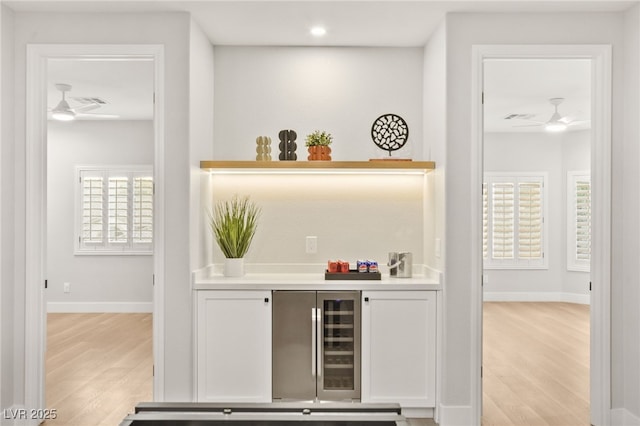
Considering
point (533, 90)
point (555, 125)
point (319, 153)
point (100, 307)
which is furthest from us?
point (100, 307)

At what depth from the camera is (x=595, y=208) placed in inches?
132

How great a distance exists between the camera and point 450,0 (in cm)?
316

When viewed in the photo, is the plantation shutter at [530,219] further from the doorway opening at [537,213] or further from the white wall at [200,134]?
the white wall at [200,134]

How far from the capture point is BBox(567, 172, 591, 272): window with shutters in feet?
26.4

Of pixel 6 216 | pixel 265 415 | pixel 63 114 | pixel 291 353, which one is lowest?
pixel 291 353

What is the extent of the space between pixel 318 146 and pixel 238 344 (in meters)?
1.51

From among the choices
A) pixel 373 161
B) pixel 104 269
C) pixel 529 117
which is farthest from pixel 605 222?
pixel 104 269

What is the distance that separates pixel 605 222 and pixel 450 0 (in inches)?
68.5

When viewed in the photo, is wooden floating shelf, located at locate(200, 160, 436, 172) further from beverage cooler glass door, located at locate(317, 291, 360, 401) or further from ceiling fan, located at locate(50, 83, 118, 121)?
ceiling fan, located at locate(50, 83, 118, 121)

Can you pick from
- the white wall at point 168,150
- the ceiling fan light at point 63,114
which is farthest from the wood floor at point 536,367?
the ceiling fan light at point 63,114

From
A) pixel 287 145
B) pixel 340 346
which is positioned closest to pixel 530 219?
pixel 287 145

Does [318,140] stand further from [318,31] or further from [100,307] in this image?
[100,307]

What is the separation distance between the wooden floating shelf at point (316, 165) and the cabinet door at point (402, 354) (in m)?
0.91

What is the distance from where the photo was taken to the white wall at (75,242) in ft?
24.1
